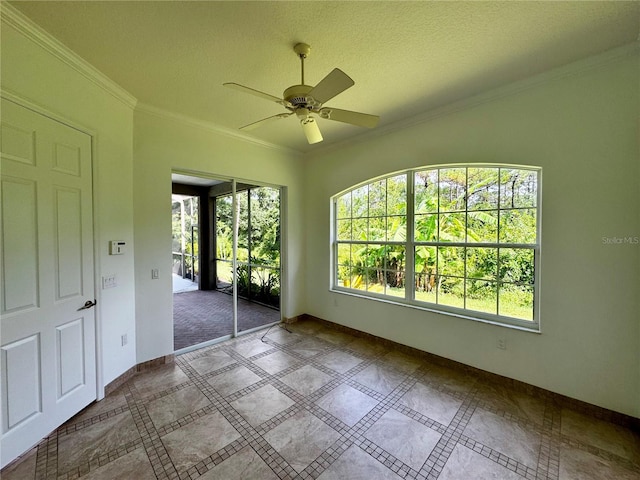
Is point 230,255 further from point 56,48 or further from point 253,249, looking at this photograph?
point 56,48

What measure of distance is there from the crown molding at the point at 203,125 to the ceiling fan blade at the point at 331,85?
6.68ft

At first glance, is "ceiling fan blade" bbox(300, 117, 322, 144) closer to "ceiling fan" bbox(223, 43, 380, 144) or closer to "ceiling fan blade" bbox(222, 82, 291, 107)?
"ceiling fan" bbox(223, 43, 380, 144)

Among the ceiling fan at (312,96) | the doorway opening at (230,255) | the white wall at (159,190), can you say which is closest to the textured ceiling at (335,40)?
the ceiling fan at (312,96)

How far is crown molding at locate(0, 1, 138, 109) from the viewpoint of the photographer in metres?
1.59

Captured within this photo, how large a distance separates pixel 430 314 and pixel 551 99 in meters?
2.32

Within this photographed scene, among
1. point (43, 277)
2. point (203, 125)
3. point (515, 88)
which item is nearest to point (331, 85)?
point (515, 88)

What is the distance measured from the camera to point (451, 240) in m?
2.95

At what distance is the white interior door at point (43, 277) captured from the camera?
1.65m

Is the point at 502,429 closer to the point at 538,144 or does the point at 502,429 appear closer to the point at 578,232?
the point at 578,232

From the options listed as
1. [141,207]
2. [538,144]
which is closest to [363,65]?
[538,144]

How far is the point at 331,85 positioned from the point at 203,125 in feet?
7.32

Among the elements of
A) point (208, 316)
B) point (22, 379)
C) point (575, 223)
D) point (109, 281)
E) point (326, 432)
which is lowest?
point (326, 432)

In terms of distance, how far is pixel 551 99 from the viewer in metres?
2.26

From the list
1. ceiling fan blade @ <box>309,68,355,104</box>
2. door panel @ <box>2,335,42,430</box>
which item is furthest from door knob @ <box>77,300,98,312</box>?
ceiling fan blade @ <box>309,68,355,104</box>
